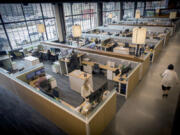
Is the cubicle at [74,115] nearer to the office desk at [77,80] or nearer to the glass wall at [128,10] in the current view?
the office desk at [77,80]

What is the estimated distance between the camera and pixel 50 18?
34.5 feet

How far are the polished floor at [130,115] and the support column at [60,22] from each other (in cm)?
656

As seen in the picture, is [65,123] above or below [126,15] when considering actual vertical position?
below

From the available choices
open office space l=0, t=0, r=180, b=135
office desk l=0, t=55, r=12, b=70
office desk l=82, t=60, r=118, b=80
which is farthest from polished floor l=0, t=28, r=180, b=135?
office desk l=0, t=55, r=12, b=70

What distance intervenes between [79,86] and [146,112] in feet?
8.48

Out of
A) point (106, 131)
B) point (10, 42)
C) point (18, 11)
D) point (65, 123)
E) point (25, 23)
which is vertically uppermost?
point (18, 11)

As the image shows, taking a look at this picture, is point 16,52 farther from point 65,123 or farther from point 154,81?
point 154,81

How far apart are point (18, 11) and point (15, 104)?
6995 mm

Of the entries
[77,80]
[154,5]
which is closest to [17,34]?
[77,80]

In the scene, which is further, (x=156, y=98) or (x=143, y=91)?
(x=143, y=91)

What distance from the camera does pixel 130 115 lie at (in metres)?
4.14

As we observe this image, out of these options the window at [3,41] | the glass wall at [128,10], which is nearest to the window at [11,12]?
the window at [3,41]


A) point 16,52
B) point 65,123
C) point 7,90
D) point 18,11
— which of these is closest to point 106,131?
point 65,123

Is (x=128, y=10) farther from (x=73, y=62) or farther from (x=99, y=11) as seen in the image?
(x=73, y=62)
